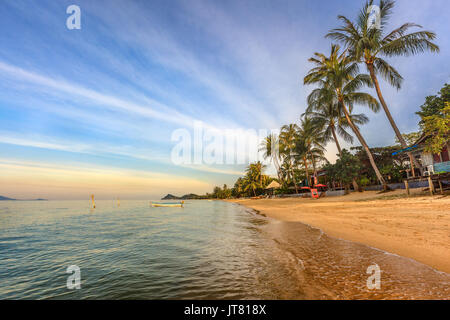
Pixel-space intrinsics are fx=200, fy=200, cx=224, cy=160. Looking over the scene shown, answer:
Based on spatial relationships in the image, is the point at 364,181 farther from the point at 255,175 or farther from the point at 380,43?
the point at 255,175

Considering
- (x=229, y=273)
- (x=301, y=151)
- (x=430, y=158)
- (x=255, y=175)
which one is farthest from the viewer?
(x=255, y=175)

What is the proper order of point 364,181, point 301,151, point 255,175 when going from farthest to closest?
point 255,175, point 301,151, point 364,181

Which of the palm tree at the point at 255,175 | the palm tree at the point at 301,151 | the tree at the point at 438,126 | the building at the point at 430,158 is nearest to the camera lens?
the tree at the point at 438,126

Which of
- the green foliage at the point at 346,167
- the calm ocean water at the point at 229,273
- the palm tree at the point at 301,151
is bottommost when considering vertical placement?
the calm ocean water at the point at 229,273

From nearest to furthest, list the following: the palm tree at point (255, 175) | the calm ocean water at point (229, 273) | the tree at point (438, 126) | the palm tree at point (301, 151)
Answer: the calm ocean water at point (229, 273) → the tree at point (438, 126) → the palm tree at point (301, 151) → the palm tree at point (255, 175)

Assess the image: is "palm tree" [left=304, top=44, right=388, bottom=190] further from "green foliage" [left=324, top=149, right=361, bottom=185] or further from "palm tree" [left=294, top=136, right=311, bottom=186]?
"palm tree" [left=294, top=136, right=311, bottom=186]

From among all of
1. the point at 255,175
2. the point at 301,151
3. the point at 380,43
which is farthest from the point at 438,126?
the point at 255,175

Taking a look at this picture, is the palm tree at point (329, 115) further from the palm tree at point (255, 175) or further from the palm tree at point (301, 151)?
the palm tree at point (255, 175)

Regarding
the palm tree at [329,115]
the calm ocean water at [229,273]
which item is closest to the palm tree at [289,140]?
the palm tree at [329,115]

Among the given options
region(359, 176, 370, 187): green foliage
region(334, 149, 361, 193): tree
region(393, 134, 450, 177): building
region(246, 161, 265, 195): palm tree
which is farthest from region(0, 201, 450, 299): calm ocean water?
region(246, 161, 265, 195): palm tree

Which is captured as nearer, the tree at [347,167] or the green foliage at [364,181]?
the tree at [347,167]

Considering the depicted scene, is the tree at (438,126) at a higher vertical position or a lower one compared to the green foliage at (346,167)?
higher

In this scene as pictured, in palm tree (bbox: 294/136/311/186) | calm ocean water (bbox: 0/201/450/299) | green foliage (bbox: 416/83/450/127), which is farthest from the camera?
palm tree (bbox: 294/136/311/186)
